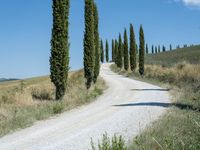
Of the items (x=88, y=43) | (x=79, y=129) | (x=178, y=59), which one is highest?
(x=88, y=43)

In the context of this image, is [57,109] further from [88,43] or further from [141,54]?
[141,54]

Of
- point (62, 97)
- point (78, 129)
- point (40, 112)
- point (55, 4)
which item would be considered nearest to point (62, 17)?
point (55, 4)

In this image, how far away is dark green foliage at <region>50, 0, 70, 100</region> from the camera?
25.3m

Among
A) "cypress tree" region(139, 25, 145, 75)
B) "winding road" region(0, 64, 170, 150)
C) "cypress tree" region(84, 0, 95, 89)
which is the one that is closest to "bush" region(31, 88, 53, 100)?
"winding road" region(0, 64, 170, 150)

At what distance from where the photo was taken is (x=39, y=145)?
1108 cm

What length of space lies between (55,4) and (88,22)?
39.0 feet

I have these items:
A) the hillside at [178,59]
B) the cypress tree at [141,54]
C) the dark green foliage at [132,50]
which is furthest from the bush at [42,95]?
the dark green foliage at [132,50]

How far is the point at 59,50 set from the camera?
25.5 metres

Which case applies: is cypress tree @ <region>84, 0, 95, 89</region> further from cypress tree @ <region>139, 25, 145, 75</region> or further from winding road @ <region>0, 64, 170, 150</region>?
cypress tree @ <region>139, 25, 145, 75</region>

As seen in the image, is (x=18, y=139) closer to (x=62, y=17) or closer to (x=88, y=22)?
(x=62, y=17)

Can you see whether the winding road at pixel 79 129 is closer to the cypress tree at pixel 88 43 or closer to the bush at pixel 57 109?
the bush at pixel 57 109

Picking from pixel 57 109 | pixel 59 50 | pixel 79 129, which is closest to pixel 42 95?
pixel 59 50

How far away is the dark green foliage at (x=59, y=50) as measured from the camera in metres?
25.3

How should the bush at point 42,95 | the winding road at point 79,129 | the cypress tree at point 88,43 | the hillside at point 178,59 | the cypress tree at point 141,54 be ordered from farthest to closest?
the hillside at point 178,59
the cypress tree at point 141,54
the cypress tree at point 88,43
the bush at point 42,95
the winding road at point 79,129
